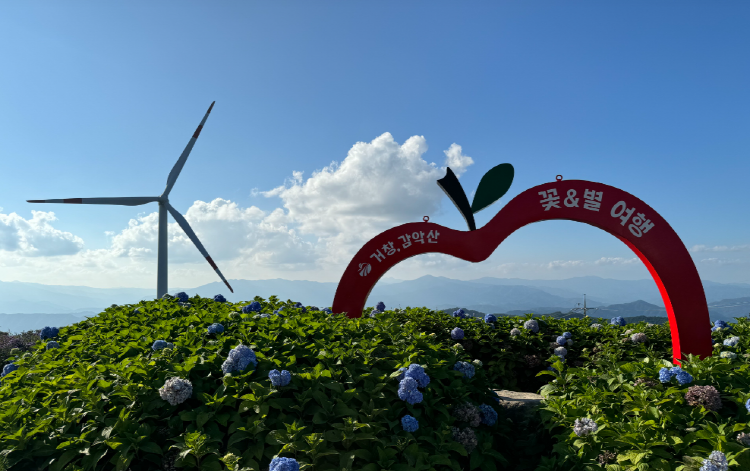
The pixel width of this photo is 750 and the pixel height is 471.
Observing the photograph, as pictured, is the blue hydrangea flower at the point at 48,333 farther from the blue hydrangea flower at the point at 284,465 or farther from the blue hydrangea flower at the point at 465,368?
the blue hydrangea flower at the point at 465,368

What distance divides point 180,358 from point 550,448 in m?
4.96

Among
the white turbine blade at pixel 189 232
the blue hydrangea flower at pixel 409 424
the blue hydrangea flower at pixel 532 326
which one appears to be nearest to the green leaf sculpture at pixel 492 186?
the blue hydrangea flower at pixel 532 326

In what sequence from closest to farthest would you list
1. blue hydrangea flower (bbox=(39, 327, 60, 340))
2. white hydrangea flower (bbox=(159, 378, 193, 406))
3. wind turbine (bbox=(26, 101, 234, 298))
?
white hydrangea flower (bbox=(159, 378, 193, 406))
blue hydrangea flower (bbox=(39, 327, 60, 340))
wind turbine (bbox=(26, 101, 234, 298))

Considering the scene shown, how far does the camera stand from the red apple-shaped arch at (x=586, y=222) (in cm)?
891

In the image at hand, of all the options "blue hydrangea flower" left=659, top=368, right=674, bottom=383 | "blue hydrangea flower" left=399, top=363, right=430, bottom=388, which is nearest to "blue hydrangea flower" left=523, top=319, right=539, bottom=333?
"blue hydrangea flower" left=659, top=368, right=674, bottom=383

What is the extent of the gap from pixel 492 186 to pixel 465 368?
598 cm

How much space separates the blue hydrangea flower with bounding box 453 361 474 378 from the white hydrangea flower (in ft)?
11.5

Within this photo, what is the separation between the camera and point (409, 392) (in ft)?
16.2

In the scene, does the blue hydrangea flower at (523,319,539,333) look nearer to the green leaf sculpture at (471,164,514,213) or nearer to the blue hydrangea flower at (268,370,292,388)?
the green leaf sculpture at (471,164,514,213)

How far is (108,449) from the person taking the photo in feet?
14.4

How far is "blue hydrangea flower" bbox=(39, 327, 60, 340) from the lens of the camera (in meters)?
9.14

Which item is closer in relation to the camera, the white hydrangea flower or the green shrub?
the green shrub

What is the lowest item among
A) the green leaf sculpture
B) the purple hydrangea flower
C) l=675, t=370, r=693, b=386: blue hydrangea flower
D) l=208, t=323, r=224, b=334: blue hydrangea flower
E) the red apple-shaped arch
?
the purple hydrangea flower

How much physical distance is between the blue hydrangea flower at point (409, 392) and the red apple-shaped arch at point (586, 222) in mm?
5816
